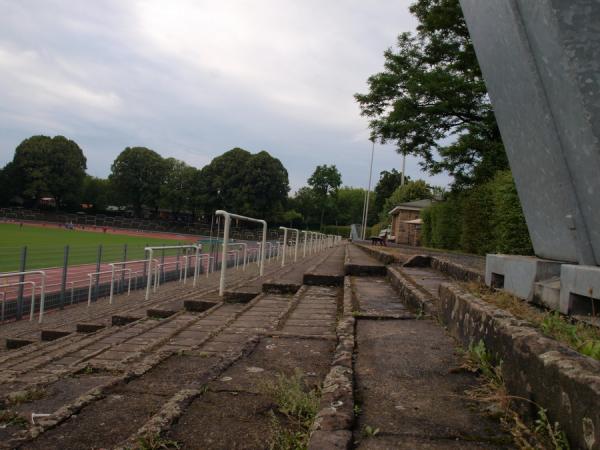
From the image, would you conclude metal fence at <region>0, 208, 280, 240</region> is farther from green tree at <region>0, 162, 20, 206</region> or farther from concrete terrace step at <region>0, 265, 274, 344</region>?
concrete terrace step at <region>0, 265, 274, 344</region>

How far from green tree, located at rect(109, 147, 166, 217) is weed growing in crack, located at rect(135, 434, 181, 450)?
6585 centimetres

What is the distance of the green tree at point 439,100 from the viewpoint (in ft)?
47.7

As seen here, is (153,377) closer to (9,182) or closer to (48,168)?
(48,168)

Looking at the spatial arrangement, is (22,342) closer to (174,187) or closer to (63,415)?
(63,415)

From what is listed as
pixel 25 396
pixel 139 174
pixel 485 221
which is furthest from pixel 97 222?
pixel 25 396

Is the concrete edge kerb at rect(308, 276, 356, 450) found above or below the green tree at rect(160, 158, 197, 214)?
below

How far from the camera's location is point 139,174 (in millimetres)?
64500

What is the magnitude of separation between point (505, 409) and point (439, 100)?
1507 cm

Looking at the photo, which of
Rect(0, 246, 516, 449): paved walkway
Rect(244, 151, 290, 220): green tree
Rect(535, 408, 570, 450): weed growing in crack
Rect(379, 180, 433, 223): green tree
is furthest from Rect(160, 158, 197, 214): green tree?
Rect(535, 408, 570, 450): weed growing in crack

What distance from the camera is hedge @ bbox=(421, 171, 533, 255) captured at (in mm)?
10359

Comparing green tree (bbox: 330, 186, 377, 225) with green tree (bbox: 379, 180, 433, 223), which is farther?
green tree (bbox: 330, 186, 377, 225)

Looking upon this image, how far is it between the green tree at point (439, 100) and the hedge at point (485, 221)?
0.99 m

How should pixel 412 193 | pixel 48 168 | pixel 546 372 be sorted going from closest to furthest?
pixel 546 372 → pixel 412 193 → pixel 48 168

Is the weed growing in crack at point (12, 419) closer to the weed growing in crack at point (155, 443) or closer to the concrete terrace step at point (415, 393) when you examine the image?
the weed growing in crack at point (155, 443)
